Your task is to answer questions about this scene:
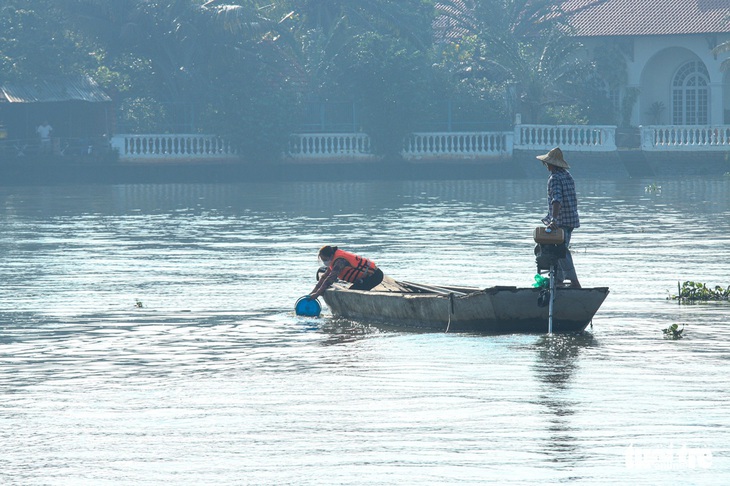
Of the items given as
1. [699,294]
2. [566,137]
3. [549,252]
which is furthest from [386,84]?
[549,252]

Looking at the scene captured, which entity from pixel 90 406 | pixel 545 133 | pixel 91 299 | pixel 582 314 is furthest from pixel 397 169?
pixel 90 406

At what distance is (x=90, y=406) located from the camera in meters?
11.8

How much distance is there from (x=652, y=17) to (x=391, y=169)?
1134 centimetres

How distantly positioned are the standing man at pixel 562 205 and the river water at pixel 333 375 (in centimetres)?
70

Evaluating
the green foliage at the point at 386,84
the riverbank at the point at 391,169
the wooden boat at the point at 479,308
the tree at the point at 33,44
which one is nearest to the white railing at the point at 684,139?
the riverbank at the point at 391,169

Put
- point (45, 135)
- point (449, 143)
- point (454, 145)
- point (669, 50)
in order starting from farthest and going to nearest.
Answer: point (669, 50) < point (449, 143) < point (454, 145) < point (45, 135)

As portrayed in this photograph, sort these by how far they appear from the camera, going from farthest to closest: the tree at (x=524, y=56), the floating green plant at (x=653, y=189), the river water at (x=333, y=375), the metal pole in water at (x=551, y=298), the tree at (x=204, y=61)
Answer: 1. the tree at (x=524, y=56)
2. the tree at (x=204, y=61)
3. the floating green plant at (x=653, y=189)
4. the metal pole in water at (x=551, y=298)
5. the river water at (x=333, y=375)

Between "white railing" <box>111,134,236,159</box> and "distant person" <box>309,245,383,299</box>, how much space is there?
31657 millimetres

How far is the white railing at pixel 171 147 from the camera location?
48.8 metres

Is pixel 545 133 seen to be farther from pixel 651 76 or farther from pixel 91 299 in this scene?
A: pixel 91 299

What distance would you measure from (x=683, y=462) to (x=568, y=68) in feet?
135

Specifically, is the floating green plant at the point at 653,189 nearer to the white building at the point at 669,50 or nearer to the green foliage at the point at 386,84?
the green foliage at the point at 386,84

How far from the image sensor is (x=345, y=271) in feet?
57.4

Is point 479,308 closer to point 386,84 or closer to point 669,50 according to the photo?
point 386,84
